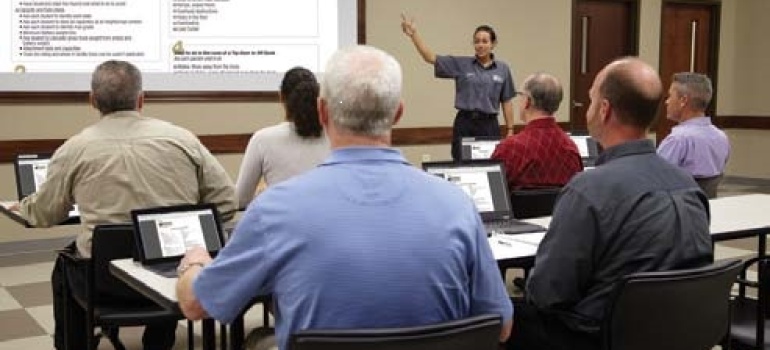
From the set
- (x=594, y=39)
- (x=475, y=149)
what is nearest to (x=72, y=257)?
(x=475, y=149)

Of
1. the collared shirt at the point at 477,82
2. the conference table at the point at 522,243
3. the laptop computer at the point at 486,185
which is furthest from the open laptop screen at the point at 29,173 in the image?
the collared shirt at the point at 477,82

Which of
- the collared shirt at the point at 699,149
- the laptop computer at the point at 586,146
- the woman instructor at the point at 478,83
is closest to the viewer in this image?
the collared shirt at the point at 699,149

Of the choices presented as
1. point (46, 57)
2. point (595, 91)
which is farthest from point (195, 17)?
point (595, 91)

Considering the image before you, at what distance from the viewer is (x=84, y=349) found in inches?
128

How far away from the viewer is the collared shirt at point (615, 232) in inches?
80.9

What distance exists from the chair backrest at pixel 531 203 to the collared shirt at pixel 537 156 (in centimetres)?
14

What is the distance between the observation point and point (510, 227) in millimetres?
3100

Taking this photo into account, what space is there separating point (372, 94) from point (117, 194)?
65.2 inches

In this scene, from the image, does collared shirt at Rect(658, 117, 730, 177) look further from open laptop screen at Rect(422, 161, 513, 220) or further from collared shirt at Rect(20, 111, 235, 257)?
collared shirt at Rect(20, 111, 235, 257)

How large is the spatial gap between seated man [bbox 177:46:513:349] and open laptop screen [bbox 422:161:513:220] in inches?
59.0

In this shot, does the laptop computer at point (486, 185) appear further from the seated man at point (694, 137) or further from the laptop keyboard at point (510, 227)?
the seated man at point (694, 137)

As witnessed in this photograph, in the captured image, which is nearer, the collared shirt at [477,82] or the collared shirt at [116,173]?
the collared shirt at [116,173]

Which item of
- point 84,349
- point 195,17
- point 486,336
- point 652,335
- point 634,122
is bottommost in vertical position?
point 84,349

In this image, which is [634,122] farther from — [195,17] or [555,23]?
[555,23]
